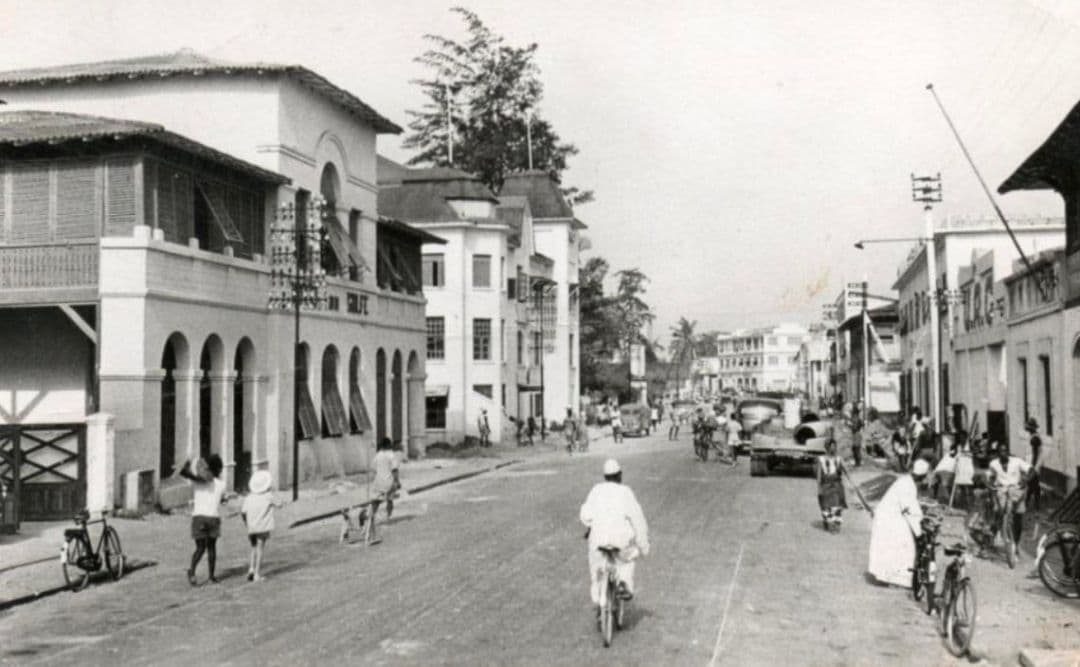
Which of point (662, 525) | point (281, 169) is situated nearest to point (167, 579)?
point (662, 525)

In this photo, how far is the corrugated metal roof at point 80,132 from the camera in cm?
2191

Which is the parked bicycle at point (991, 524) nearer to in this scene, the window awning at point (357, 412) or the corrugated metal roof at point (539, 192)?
the window awning at point (357, 412)

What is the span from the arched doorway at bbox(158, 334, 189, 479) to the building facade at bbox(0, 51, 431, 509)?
0.10 ft

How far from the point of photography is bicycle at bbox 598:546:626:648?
34.4 ft

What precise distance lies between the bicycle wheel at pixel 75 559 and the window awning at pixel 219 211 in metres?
11.5

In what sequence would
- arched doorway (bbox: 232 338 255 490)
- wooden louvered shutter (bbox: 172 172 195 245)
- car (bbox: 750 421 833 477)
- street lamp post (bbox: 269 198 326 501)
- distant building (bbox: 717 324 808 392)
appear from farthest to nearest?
distant building (bbox: 717 324 808 392) < car (bbox: 750 421 833 477) < arched doorway (bbox: 232 338 255 490) < street lamp post (bbox: 269 198 326 501) < wooden louvered shutter (bbox: 172 172 195 245)

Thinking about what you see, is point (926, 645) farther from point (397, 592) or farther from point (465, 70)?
point (465, 70)

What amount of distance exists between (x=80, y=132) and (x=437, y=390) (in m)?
29.9

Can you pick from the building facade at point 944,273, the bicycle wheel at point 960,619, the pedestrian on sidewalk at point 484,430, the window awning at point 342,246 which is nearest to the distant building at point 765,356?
the building facade at point 944,273

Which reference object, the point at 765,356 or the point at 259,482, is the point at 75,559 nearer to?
the point at 259,482

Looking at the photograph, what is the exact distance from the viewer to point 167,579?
1523 centimetres

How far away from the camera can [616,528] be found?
36.2 ft

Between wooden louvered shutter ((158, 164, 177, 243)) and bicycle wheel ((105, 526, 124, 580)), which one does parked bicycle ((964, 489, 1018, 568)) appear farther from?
wooden louvered shutter ((158, 164, 177, 243))

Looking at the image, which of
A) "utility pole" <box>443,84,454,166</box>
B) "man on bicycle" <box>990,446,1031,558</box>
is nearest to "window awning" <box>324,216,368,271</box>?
"man on bicycle" <box>990,446,1031,558</box>
